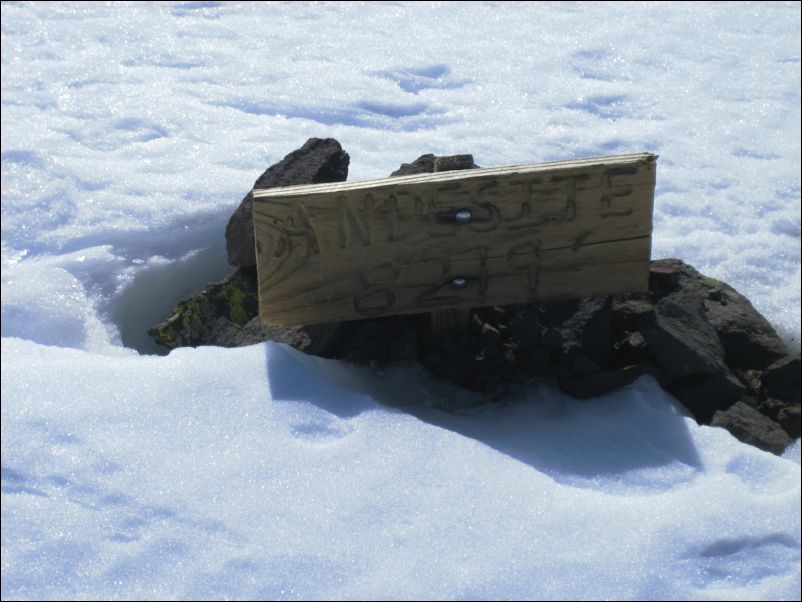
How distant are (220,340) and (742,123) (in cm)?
451

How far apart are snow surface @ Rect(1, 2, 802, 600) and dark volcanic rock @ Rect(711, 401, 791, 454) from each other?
0.19 metres

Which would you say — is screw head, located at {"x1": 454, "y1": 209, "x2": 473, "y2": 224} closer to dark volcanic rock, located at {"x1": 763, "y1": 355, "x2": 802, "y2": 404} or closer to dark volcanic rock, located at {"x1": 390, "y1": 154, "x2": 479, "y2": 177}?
dark volcanic rock, located at {"x1": 390, "y1": 154, "x2": 479, "y2": 177}

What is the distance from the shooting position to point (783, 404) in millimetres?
4266

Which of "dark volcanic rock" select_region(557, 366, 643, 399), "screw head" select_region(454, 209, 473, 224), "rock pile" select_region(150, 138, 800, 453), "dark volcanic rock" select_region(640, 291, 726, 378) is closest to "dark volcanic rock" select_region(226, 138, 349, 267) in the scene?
"rock pile" select_region(150, 138, 800, 453)

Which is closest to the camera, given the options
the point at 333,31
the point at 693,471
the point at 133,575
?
the point at 133,575

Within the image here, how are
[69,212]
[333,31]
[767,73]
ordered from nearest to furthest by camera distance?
[69,212] → [767,73] → [333,31]

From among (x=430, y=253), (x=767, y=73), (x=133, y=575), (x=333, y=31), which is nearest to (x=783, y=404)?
(x=430, y=253)

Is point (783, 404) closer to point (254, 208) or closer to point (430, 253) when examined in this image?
point (430, 253)

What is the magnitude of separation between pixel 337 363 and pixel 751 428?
64.5 inches

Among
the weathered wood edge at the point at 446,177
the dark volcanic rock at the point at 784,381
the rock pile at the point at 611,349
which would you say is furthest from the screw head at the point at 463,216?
the dark volcanic rock at the point at 784,381

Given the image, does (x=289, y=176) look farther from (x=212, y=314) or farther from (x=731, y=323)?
(x=731, y=323)

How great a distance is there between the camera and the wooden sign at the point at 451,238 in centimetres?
394

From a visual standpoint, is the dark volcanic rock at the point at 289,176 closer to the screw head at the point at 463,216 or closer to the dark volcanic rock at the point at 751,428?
the screw head at the point at 463,216

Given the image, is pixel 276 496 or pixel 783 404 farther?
pixel 783 404
